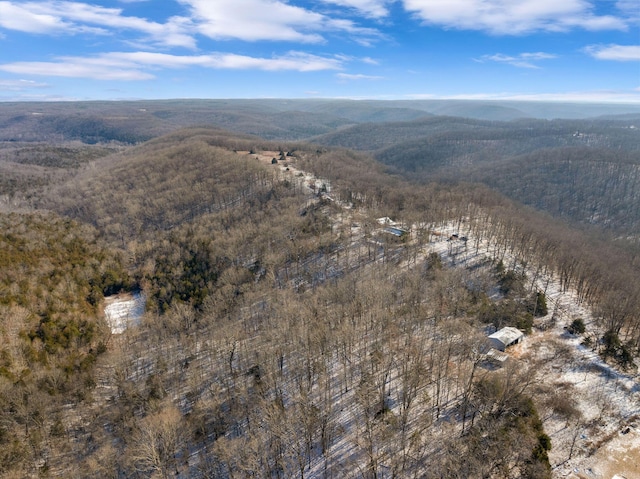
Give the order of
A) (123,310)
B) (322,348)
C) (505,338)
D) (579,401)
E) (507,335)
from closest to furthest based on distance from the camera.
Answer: (579,401)
(322,348)
(505,338)
(507,335)
(123,310)

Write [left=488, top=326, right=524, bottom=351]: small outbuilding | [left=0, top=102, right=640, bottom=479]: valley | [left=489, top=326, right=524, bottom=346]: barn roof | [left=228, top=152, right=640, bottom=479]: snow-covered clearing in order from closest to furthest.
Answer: [left=228, top=152, right=640, bottom=479]: snow-covered clearing → [left=0, top=102, right=640, bottom=479]: valley → [left=488, top=326, right=524, bottom=351]: small outbuilding → [left=489, top=326, right=524, bottom=346]: barn roof

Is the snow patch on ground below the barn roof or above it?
below

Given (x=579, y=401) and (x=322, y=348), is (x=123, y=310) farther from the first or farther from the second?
(x=579, y=401)

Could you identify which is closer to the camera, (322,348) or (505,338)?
(322,348)

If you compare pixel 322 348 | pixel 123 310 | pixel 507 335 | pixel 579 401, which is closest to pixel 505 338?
pixel 507 335

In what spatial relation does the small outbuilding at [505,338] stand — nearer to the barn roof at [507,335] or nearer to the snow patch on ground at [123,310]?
the barn roof at [507,335]

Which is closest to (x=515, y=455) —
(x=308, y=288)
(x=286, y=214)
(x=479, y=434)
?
(x=479, y=434)

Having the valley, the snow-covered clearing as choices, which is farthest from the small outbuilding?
the valley

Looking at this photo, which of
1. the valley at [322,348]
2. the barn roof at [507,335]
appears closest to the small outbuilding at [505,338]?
the barn roof at [507,335]

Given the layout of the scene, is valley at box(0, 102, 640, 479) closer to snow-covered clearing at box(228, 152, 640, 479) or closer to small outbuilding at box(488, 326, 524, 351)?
snow-covered clearing at box(228, 152, 640, 479)
